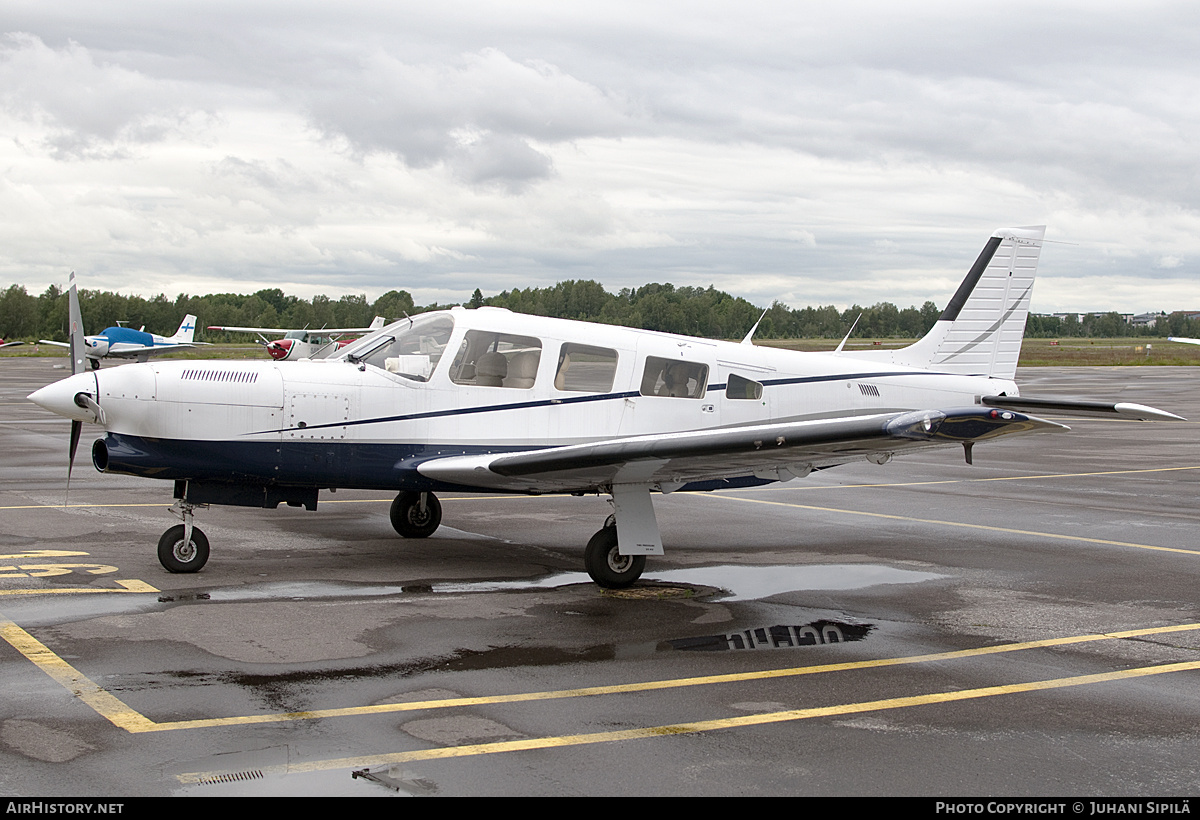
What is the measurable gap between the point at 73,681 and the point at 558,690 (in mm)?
2768

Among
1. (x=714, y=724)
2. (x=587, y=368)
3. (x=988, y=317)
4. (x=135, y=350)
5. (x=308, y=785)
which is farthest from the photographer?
(x=135, y=350)

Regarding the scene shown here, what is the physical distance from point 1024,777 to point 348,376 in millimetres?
6762

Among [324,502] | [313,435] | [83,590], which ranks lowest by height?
[324,502]

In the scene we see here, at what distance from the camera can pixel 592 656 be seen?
23.2 feet

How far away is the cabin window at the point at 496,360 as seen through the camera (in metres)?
9.94

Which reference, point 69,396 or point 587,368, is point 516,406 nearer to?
point 587,368

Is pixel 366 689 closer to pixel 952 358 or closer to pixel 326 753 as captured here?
pixel 326 753

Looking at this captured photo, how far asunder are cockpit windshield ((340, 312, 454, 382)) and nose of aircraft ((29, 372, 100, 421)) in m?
2.20

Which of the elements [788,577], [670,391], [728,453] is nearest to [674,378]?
[670,391]

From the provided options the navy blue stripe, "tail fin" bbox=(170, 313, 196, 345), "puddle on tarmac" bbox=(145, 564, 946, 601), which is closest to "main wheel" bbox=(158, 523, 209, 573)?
"puddle on tarmac" bbox=(145, 564, 946, 601)

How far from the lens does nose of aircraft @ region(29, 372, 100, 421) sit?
909 cm

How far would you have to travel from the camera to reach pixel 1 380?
4797cm

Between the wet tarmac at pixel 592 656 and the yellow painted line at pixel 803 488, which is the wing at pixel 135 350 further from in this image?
the wet tarmac at pixel 592 656
